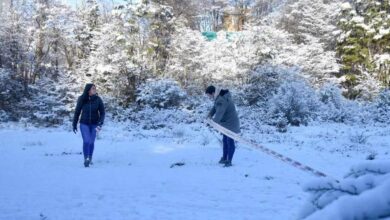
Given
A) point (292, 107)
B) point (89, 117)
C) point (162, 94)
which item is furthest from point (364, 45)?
point (89, 117)

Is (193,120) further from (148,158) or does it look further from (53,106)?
(148,158)

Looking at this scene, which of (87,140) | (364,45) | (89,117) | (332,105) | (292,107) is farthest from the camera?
(364,45)

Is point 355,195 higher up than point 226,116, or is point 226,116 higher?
point 355,195

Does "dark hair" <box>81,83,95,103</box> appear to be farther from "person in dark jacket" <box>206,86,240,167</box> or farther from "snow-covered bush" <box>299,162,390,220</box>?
"snow-covered bush" <box>299,162,390,220</box>

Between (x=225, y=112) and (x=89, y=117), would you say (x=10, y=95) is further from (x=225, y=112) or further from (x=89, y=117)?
(x=225, y=112)

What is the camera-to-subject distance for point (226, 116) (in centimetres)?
1019

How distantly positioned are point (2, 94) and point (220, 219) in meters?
20.9

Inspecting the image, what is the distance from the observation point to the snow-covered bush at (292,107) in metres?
20.0

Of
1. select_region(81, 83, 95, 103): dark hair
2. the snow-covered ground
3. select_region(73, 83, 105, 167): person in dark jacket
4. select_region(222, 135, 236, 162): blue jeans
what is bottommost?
the snow-covered ground

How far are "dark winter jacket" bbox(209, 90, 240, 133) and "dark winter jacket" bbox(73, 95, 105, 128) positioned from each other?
262cm

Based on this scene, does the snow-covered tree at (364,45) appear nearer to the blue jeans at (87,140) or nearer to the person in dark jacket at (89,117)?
the person in dark jacket at (89,117)

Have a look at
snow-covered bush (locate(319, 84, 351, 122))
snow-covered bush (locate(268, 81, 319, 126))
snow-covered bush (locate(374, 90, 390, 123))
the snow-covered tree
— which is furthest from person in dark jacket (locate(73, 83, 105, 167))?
the snow-covered tree

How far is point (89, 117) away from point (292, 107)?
12027 mm

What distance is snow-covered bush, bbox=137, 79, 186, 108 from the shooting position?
2277cm
